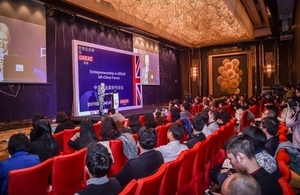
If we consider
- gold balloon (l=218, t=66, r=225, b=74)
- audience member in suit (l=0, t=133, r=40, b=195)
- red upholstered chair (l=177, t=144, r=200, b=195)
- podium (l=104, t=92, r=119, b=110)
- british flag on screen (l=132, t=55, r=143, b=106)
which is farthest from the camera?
gold balloon (l=218, t=66, r=225, b=74)

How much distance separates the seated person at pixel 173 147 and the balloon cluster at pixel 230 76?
13558mm

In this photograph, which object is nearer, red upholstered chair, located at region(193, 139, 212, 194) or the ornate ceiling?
red upholstered chair, located at region(193, 139, 212, 194)

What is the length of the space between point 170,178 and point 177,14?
733cm

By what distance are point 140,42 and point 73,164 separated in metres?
10.7

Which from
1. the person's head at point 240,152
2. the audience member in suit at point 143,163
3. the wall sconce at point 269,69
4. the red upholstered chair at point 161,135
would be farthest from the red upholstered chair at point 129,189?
the wall sconce at point 269,69

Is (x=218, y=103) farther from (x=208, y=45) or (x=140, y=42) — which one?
(x=208, y=45)

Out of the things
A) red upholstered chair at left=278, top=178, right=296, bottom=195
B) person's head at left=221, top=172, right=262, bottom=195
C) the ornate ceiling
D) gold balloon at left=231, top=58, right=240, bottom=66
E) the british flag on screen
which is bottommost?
red upholstered chair at left=278, top=178, right=296, bottom=195

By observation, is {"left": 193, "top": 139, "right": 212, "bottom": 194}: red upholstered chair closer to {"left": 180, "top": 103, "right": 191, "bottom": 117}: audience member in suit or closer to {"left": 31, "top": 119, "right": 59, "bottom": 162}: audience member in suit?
{"left": 31, "top": 119, "right": 59, "bottom": 162}: audience member in suit

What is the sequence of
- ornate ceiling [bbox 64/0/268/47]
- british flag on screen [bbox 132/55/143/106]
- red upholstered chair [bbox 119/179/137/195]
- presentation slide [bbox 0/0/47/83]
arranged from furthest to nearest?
british flag on screen [bbox 132/55/143/106], ornate ceiling [bbox 64/0/268/47], presentation slide [bbox 0/0/47/83], red upholstered chair [bbox 119/179/137/195]

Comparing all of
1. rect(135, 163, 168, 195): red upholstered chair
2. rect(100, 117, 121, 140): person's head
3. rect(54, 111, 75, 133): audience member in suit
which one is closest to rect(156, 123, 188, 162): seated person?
rect(100, 117, 121, 140): person's head

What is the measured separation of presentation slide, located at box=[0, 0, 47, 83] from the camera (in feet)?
22.2

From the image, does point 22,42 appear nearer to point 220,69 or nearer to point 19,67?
point 19,67

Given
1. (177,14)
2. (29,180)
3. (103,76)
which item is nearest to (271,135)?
(29,180)

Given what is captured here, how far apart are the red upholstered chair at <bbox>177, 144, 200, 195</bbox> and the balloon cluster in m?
13.8
